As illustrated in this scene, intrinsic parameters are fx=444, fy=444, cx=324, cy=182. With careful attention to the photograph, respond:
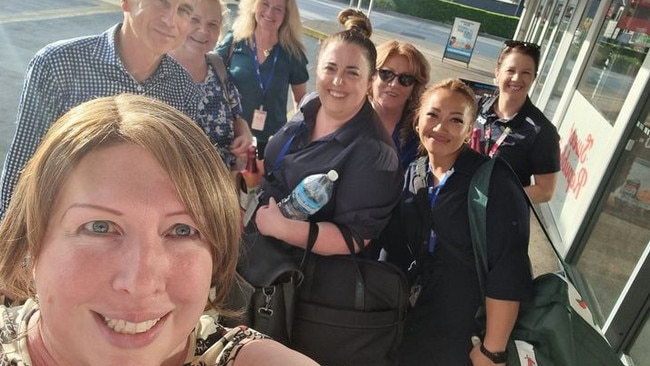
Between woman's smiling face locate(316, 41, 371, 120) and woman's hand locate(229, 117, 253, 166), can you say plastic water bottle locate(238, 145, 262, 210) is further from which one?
woman's smiling face locate(316, 41, 371, 120)

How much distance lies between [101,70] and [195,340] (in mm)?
1145

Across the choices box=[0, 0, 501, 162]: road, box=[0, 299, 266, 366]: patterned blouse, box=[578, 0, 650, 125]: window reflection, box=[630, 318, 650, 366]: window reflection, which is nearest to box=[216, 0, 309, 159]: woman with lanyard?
box=[0, 299, 266, 366]: patterned blouse

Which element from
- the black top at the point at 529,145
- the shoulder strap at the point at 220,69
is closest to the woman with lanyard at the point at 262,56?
the shoulder strap at the point at 220,69

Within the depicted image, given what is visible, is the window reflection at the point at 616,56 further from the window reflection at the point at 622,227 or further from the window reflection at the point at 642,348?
the window reflection at the point at 642,348

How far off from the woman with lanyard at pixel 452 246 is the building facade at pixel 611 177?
1941 millimetres

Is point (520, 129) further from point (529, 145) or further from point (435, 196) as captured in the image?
point (435, 196)

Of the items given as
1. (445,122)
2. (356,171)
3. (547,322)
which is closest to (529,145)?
(445,122)

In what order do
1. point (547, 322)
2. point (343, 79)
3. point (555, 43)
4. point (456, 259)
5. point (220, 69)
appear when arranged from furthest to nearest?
1. point (555, 43)
2. point (220, 69)
3. point (343, 79)
4. point (456, 259)
5. point (547, 322)

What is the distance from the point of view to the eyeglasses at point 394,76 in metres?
2.70

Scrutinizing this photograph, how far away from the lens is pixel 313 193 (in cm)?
166

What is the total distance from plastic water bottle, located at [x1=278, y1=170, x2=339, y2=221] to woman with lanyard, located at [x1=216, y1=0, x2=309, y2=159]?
1.64m

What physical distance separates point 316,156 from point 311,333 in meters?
0.69

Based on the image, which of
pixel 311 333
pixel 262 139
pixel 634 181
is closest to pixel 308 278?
pixel 311 333

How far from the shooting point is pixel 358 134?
177 cm
